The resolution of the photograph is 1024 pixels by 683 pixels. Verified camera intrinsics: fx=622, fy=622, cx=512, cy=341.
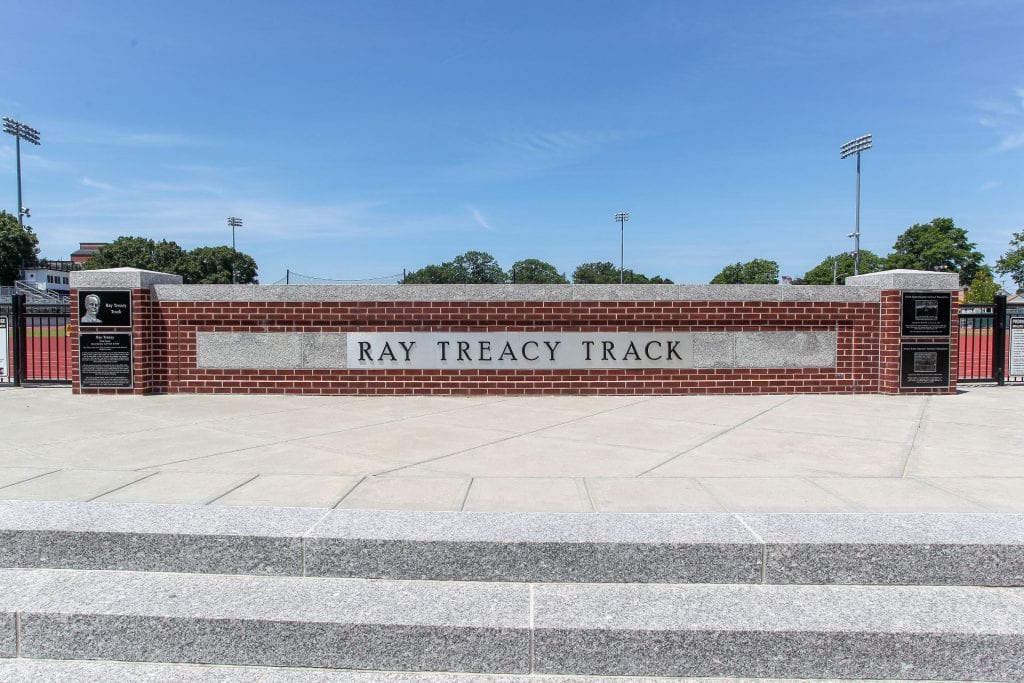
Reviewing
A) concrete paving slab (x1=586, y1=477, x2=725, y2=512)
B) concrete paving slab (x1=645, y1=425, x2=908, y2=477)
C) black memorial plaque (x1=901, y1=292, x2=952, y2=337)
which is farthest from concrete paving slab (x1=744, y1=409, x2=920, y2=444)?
concrete paving slab (x1=586, y1=477, x2=725, y2=512)

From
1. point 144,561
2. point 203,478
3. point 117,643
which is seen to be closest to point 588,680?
point 117,643

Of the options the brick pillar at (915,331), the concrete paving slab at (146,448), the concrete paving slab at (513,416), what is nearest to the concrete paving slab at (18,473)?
the concrete paving slab at (146,448)

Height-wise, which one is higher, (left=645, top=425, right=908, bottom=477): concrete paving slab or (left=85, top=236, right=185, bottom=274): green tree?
(left=85, top=236, right=185, bottom=274): green tree

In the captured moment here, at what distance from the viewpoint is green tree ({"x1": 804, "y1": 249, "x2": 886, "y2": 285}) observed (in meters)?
100

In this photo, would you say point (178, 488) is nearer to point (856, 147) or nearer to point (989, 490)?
point (989, 490)

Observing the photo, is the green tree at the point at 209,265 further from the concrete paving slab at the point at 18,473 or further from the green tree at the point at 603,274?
the concrete paving slab at the point at 18,473

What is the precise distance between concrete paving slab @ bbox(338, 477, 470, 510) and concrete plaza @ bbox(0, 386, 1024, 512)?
0.06 feet

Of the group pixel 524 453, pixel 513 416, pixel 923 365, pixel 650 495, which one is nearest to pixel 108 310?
pixel 513 416

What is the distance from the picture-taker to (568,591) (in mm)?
3115

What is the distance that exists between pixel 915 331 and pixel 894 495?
580 centimetres

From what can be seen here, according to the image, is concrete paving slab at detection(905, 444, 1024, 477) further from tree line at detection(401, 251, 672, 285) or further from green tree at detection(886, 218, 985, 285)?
green tree at detection(886, 218, 985, 285)

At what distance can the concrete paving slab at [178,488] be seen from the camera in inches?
153

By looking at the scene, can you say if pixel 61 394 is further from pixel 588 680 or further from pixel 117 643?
pixel 588 680

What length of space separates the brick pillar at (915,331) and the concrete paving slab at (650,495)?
6.06 m
